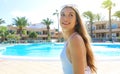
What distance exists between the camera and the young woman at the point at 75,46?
5.01 ft

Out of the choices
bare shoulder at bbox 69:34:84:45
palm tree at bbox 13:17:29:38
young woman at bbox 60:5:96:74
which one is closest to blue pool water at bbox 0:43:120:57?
young woman at bbox 60:5:96:74

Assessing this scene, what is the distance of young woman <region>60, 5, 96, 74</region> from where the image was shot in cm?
153

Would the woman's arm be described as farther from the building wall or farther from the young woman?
the building wall

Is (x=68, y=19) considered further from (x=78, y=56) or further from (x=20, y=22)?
(x=20, y=22)

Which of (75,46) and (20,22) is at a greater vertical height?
(20,22)

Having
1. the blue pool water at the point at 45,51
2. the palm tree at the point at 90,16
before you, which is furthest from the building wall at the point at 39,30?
the blue pool water at the point at 45,51

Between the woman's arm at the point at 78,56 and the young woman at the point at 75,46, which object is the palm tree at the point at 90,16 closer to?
the young woman at the point at 75,46

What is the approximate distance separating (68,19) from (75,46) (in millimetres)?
274

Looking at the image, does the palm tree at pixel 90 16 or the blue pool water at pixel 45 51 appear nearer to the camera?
the blue pool water at pixel 45 51

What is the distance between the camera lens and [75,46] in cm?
154

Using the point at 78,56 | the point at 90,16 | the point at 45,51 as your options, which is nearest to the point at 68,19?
the point at 78,56

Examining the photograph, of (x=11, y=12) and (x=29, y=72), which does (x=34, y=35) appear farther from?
(x=29, y=72)

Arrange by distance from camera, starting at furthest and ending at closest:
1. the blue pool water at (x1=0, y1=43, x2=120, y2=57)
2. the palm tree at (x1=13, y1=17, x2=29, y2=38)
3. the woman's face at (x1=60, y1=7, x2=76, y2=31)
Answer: the palm tree at (x1=13, y1=17, x2=29, y2=38)
the blue pool water at (x1=0, y1=43, x2=120, y2=57)
the woman's face at (x1=60, y1=7, x2=76, y2=31)

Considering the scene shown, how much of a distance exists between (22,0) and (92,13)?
1749 centimetres
